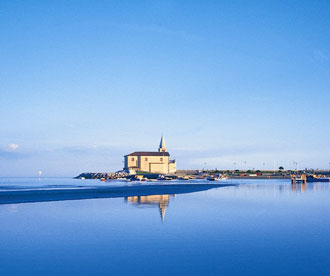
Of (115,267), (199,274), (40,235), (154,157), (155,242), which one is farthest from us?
(154,157)

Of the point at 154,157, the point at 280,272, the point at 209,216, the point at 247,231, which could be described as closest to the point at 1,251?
the point at 280,272

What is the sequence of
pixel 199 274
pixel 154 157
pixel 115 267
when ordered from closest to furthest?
pixel 199 274 < pixel 115 267 < pixel 154 157

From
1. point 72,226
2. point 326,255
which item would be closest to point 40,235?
point 72,226

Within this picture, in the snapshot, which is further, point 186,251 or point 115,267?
point 186,251

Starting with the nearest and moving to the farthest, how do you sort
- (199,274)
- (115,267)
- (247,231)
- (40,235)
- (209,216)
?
(199,274) → (115,267) → (40,235) → (247,231) → (209,216)

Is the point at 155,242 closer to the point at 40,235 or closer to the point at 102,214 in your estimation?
the point at 40,235

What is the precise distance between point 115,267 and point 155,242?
11.3ft

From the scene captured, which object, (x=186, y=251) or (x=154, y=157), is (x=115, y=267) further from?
(x=154, y=157)

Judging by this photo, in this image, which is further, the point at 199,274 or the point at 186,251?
the point at 186,251

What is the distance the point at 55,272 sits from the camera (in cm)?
932

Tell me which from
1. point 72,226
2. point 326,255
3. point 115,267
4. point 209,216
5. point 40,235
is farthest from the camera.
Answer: point 209,216

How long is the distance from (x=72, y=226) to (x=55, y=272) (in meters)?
7.85

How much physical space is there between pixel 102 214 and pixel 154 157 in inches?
7025

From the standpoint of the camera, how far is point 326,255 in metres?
11.3
